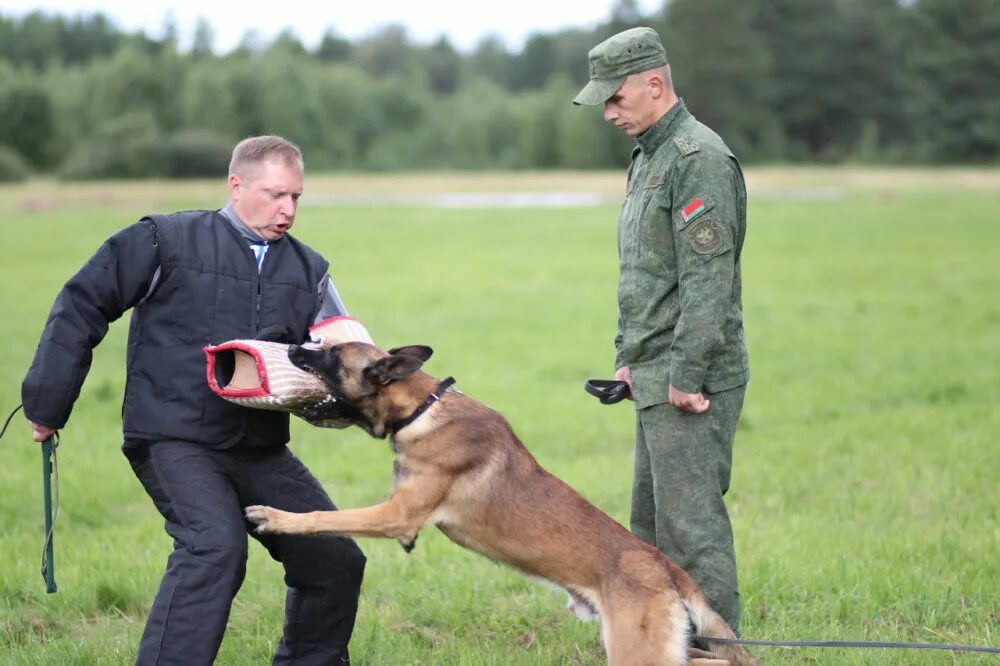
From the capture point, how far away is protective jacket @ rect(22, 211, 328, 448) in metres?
4.52

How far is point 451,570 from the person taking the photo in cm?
666

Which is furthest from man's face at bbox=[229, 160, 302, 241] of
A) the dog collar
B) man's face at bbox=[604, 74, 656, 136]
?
man's face at bbox=[604, 74, 656, 136]

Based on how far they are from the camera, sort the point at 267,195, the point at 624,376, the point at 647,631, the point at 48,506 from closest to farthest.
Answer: the point at 647,631 → the point at 267,195 → the point at 48,506 → the point at 624,376

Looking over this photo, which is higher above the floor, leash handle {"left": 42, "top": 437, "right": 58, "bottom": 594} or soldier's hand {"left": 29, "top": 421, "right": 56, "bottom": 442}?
soldier's hand {"left": 29, "top": 421, "right": 56, "bottom": 442}

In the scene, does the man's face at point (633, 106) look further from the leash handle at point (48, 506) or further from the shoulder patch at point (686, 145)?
the leash handle at point (48, 506)

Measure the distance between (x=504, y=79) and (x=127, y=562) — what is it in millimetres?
123623

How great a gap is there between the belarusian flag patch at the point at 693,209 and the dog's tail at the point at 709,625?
4.99 feet

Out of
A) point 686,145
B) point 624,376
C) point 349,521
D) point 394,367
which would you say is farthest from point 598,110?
point 349,521

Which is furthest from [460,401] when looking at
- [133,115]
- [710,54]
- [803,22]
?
[803,22]

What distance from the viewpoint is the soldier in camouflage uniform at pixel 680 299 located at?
4.63 m

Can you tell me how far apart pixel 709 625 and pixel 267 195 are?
259 cm

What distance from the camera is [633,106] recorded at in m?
4.83

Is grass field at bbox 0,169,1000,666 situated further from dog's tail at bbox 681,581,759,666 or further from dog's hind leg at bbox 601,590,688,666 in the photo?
dog's hind leg at bbox 601,590,688,666

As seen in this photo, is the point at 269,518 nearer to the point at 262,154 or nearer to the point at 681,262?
the point at 262,154
